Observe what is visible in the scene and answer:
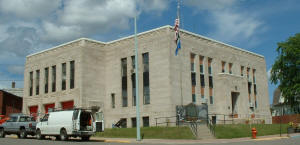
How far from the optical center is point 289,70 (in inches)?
1965

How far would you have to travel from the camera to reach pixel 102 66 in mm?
45375

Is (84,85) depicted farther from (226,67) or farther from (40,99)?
(226,67)

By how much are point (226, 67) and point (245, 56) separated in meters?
5.71

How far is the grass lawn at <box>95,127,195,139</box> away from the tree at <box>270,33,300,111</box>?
24248 millimetres

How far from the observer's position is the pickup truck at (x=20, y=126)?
29473mm

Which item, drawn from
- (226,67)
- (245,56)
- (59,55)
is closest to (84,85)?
(59,55)

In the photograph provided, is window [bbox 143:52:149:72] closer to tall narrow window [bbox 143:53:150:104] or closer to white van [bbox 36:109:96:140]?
tall narrow window [bbox 143:53:150:104]

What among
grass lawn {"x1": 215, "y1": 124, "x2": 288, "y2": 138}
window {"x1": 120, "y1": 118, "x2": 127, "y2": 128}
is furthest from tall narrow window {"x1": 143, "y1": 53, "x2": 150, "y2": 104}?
grass lawn {"x1": 215, "y1": 124, "x2": 288, "y2": 138}

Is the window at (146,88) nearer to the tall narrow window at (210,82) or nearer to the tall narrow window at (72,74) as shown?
the tall narrow window at (210,82)

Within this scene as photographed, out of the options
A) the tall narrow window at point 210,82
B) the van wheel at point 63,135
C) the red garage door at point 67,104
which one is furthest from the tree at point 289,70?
the van wheel at point 63,135

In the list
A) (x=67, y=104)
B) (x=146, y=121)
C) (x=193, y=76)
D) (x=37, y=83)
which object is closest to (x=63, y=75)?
(x=67, y=104)

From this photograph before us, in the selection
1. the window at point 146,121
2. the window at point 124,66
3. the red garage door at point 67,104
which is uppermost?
the window at point 124,66

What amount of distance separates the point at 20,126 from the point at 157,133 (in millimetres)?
11352

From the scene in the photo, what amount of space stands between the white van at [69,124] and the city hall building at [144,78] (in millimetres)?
13059
